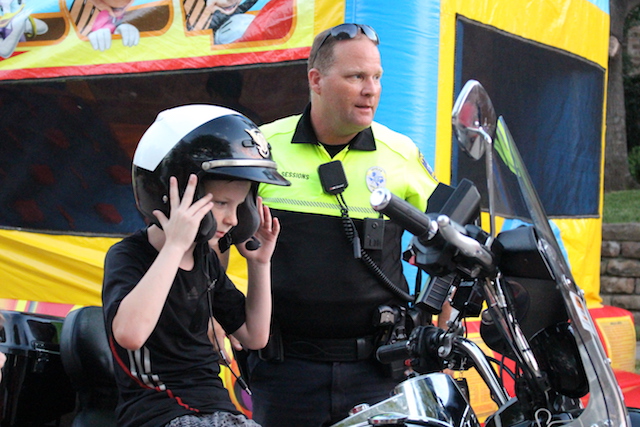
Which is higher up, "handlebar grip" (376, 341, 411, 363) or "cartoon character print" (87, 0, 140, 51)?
"cartoon character print" (87, 0, 140, 51)

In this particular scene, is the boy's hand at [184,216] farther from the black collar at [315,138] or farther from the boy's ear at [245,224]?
the black collar at [315,138]

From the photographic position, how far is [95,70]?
4996 mm

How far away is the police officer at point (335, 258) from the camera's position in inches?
102

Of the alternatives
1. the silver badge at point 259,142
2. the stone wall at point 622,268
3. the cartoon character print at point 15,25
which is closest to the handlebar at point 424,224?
the silver badge at point 259,142

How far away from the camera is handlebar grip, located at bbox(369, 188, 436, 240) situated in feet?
4.51

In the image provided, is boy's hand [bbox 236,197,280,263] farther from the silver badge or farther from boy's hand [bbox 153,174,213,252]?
boy's hand [bbox 153,174,213,252]

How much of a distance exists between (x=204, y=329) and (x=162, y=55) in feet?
9.87

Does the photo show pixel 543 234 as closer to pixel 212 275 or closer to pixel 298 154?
pixel 212 275

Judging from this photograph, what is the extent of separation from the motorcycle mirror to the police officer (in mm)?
922

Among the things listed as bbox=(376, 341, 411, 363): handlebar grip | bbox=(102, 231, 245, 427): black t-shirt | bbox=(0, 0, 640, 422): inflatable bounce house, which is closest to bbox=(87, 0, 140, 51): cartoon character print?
bbox=(0, 0, 640, 422): inflatable bounce house

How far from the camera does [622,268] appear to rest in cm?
883

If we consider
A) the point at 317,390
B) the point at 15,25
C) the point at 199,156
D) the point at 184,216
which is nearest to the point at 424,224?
the point at 184,216

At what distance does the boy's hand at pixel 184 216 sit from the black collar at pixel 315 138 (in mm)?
732

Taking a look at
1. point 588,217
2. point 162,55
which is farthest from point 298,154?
point 588,217
